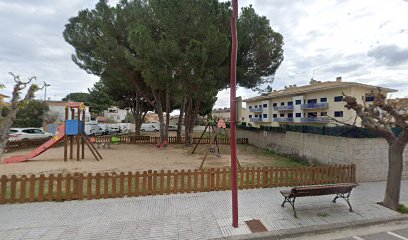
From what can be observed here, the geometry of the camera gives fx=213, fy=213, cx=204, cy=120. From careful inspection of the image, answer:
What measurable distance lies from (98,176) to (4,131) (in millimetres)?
2525

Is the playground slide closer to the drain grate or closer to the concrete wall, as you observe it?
the drain grate

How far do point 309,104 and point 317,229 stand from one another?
30.1 meters

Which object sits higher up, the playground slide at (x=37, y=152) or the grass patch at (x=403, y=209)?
the playground slide at (x=37, y=152)

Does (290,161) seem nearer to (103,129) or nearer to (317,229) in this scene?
(317,229)

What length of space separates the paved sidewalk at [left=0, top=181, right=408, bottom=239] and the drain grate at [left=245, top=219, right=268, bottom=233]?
10 centimetres

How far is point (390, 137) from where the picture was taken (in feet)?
18.6

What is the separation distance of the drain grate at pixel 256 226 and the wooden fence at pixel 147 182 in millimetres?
2115

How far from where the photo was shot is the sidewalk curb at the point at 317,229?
165 inches

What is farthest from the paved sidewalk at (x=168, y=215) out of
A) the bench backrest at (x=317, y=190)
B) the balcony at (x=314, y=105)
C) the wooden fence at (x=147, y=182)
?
the balcony at (x=314, y=105)

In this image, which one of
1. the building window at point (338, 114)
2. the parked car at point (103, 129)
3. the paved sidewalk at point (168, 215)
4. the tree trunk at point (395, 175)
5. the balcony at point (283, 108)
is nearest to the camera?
the paved sidewalk at point (168, 215)

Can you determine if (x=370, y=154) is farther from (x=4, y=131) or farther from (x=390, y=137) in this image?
(x=4, y=131)

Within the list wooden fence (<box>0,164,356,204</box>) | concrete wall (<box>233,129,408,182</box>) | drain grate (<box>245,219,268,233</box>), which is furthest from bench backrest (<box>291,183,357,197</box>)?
concrete wall (<box>233,129,408,182</box>)

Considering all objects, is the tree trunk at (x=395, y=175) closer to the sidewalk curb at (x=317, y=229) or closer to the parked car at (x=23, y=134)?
the sidewalk curb at (x=317, y=229)

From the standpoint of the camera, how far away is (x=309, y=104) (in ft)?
102
